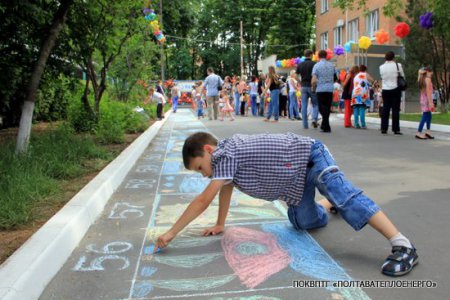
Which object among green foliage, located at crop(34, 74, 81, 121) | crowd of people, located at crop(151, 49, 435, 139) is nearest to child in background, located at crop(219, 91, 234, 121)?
crowd of people, located at crop(151, 49, 435, 139)

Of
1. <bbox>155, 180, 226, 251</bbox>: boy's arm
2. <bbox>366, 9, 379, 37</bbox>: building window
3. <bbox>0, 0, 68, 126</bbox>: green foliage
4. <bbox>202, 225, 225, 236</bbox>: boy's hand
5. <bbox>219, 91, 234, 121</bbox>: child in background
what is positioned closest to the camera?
<bbox>155, 180, 226, 251</bbox>: boy's arm

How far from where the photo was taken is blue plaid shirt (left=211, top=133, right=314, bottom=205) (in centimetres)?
354

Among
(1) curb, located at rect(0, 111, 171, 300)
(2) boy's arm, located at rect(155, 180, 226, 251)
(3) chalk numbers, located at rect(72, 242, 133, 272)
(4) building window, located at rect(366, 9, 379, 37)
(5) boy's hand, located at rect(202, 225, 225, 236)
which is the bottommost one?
(3) chalk numbers, located at rect(72, 242, 133, 272)

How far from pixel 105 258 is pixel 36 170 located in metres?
2.44

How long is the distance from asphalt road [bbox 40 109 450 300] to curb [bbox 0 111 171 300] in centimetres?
9

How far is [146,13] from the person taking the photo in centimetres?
1306

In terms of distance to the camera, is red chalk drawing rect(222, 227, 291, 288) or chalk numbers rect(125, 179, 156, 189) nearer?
red chalk drawing rect(222, 227, 291, 288)

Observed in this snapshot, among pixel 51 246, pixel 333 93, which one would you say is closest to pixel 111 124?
pixel 333 93

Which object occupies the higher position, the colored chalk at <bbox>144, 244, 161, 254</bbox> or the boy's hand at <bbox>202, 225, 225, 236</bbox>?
the boy's hand at <bbox>202, 225, 225, 236</bbox>

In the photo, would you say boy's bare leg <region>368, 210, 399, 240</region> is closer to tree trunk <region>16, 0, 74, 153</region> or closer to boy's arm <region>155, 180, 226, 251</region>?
boy's arm <region>155, 180, 226, 251</region>

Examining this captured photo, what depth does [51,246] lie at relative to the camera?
3502 millimetres

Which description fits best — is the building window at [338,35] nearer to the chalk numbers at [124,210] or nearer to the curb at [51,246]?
the curb at [51,246]

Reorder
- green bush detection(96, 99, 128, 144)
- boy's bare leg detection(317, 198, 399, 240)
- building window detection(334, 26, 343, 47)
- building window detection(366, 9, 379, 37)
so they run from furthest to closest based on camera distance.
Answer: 1. building window detection(334, 26, 343, 47)
2. building window detection(366, 9, 379, 37)
3. green bush detection(96, 99, 128, 144)
4. boy's bare leg detection(317, 198, 399, 240)

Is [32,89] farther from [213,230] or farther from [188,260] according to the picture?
[188,260]
